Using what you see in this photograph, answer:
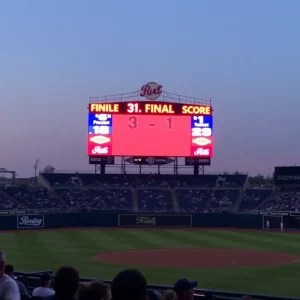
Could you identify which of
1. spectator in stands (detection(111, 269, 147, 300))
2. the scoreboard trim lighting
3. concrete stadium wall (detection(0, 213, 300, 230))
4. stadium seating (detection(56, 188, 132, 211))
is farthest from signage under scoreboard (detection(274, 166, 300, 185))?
spectator in stands (detection(111, 269, 147, 300))

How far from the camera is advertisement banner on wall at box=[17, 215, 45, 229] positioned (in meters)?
47.4

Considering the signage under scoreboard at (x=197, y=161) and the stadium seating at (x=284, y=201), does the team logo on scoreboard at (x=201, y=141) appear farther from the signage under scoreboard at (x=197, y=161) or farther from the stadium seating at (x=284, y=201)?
the stadium seating at (x=284, y=201)

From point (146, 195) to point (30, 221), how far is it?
1647 cm

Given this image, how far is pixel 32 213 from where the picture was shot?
48.9 metres

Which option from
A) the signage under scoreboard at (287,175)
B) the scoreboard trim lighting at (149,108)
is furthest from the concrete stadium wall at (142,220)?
the scoreboard trim lighting at (149,108)

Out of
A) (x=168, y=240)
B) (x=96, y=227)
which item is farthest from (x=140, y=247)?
(x=96, y=227)

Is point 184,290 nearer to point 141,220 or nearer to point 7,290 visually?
point 7,290

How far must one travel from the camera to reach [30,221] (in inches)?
1891

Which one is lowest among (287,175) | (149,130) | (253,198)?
(253,198)

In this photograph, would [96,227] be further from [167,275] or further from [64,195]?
[167,275]

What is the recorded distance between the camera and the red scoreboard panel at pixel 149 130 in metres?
54.6

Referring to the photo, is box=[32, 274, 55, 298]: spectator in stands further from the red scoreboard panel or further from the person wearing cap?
the red scoreboard panel

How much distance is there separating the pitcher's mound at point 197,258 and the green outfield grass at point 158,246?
124cm

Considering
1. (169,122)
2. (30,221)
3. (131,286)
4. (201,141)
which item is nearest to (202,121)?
(201,141)
